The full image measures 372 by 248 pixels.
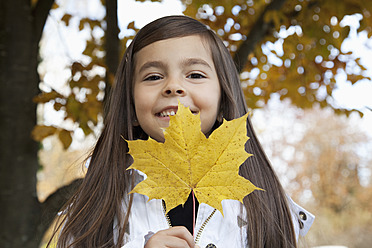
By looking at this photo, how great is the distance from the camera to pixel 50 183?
40.0 feet

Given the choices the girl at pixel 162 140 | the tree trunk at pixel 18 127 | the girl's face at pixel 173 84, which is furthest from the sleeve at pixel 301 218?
the tree trunk at pixel 18 127

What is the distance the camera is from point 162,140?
1316 millimetres

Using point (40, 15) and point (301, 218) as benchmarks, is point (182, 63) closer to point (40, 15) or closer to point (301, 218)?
point (301, 218)

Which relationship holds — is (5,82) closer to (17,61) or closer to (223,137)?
(17,61)

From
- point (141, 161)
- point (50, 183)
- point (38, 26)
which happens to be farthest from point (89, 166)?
point (50, 183)

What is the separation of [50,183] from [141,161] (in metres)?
12.2

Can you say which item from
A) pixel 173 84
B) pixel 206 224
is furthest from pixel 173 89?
pixel 206 224

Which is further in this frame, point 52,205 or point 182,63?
point 52,205

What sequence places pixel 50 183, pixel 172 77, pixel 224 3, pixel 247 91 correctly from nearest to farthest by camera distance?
pixel 172 77, pixel 224 3, pixel 247 91, pixel 50 183

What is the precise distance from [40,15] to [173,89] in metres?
1.62

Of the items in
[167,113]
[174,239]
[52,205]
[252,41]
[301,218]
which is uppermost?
[252,41]

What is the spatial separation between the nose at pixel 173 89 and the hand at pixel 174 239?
17.1 inches

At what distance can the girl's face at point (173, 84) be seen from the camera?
4.03ft

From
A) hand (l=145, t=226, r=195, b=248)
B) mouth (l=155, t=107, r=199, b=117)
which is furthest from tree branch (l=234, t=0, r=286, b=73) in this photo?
hand (l=145, t=226, r=195, b=248)
